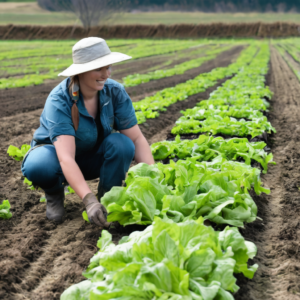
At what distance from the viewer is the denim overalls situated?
9.83 ft

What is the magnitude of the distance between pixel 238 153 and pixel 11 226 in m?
2.35

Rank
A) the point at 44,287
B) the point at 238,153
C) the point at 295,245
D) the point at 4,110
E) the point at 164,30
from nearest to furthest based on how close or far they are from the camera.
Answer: the point at 44,287 < the point at 295,245 < the point at 238,153 < the point at 4,110 < the point at 164,30

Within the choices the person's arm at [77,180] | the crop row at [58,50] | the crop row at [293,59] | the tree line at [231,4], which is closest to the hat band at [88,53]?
the person's arm at [77,180]

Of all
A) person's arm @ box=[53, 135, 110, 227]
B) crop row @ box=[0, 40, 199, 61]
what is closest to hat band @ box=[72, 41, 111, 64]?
person's arm @ box=[53, 135, 110, 227]

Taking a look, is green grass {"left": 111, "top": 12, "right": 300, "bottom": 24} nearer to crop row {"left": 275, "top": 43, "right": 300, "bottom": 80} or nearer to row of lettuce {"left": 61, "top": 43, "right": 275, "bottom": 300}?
crop row {"left": 275, "top": 43, "right": 300, "bottom": 80}

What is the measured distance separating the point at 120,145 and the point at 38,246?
3.44ft

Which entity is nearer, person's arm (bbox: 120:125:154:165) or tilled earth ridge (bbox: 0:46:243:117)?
person's arm (bbox: 120:125:154:165)

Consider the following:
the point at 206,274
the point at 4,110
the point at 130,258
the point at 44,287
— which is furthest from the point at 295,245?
the point at 4,110

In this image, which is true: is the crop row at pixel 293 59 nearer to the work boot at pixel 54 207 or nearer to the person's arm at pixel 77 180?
the work boot at pixel 54 207

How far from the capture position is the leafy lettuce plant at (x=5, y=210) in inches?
127

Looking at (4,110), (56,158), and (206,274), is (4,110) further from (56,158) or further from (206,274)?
(206,274)

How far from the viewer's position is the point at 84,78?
3018mm

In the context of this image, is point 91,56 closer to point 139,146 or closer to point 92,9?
point 139,146

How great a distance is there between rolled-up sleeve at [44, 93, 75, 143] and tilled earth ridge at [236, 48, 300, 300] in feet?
5.49
